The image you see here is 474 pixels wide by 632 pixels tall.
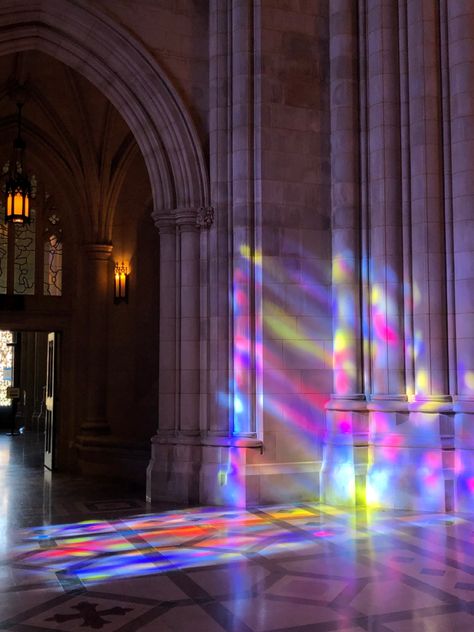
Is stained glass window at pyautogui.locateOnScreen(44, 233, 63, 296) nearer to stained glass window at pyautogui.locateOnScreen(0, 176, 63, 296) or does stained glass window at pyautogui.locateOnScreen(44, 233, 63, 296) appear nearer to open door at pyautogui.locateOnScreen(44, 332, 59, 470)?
stained glass window at pyautogui.locateOnScreen(0, 176, 63, 296)

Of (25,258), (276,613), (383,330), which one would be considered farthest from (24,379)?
(276,613)

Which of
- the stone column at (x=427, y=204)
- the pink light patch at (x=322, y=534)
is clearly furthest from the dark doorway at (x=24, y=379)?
the pink light patch at (x=322, y=534)

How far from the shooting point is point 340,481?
810 centimetres

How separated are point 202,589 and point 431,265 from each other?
15.4ft

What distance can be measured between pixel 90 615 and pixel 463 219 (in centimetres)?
576

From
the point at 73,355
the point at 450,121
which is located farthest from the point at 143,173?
the point at 450,121

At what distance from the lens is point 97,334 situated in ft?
39.6

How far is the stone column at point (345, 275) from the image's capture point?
811 cm

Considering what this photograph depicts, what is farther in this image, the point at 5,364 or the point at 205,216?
the point at 5,364

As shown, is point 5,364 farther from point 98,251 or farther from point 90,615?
point 90,615

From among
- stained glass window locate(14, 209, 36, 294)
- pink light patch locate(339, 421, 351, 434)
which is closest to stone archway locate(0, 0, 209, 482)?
pink light patch locate(339, 421, 351, 434)

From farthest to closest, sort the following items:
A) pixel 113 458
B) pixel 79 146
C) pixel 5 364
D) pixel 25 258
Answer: pixel 5 364
pixel 25 258
pixel 79 146
pixel 113 458

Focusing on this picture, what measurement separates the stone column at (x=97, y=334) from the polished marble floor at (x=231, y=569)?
12.4ft

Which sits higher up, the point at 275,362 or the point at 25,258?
the point at 25,258
